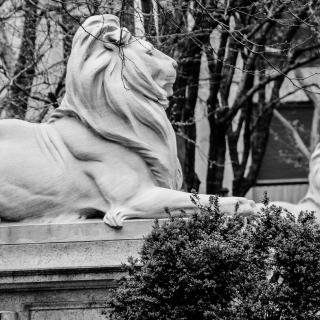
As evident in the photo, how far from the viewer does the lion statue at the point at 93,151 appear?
11453 millimetres

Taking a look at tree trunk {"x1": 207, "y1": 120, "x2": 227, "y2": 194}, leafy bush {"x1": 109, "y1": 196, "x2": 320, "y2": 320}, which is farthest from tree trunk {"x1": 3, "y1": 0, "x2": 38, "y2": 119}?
leafy bush {"x1": 109, "y1": 196, "x2": 320, "y2": 320}

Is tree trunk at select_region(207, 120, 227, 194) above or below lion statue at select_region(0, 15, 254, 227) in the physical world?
below

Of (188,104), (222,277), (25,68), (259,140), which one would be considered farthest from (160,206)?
(259,140)

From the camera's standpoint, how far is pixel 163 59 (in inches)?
470

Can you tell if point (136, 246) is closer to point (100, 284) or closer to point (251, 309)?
point (100, 284)

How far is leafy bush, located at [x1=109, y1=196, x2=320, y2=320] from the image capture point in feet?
31.9

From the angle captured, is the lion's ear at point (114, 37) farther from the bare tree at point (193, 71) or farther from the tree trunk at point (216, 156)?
the tree trunk at point (216, 156)

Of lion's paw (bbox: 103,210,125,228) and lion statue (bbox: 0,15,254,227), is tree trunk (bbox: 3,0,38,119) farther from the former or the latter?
lion's paw (bbox: 103,210,125,228)

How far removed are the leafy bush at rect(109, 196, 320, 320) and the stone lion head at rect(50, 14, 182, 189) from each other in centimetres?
165

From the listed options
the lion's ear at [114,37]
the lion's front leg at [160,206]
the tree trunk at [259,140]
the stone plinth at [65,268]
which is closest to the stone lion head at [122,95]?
the lion's ear at [114,37]

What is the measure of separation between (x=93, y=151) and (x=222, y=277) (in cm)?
216

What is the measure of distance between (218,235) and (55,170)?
2.14m

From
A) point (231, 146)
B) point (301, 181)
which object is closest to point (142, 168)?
point (231, 146)

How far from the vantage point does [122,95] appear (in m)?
11.5
